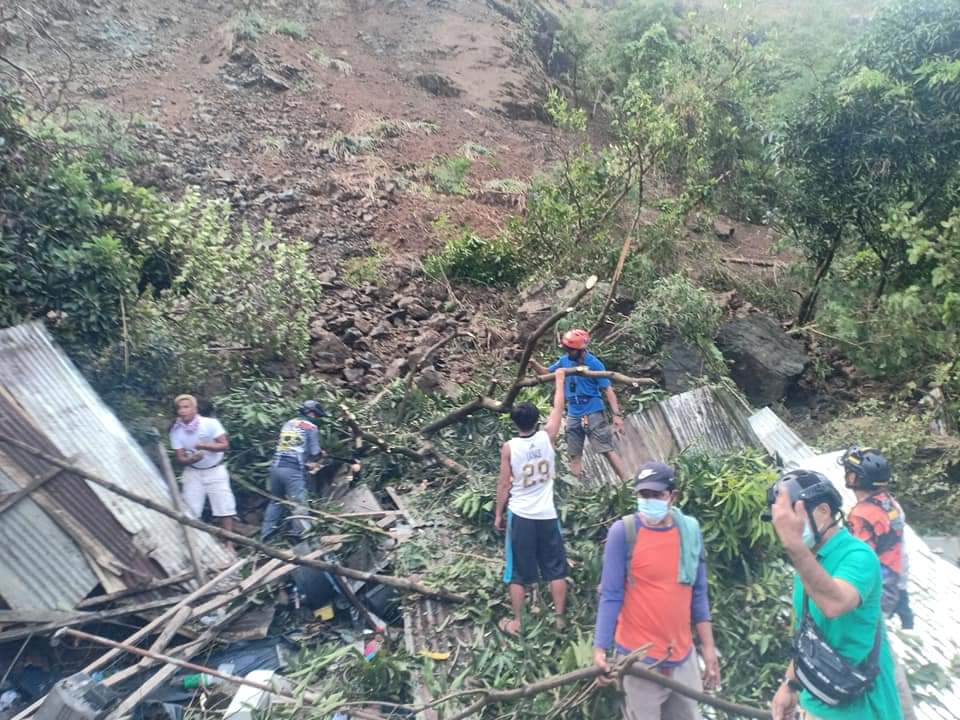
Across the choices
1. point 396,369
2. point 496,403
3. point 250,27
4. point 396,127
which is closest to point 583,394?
point 496,403

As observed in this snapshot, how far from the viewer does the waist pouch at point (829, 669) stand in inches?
107

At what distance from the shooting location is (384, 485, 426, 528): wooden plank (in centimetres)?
580

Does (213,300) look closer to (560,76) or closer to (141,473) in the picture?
(141,473)

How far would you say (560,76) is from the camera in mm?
19953

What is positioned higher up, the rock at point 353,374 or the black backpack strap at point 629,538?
the black backpack strap at point 629,538

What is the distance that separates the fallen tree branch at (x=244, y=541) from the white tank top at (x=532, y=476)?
35.8 inches

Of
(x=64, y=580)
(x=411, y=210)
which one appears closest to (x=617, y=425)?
(x=64, y=580)

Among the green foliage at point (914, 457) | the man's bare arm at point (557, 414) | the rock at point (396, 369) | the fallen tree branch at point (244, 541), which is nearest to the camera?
the fallen tree branch at point (244, 541)

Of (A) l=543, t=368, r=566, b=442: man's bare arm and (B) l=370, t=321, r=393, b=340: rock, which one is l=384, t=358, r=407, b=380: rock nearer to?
(B) l=370, t=321, r=393, b=340: rock

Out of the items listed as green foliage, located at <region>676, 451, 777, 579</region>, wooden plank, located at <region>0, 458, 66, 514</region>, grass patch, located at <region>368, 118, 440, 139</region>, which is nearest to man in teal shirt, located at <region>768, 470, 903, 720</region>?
green foliage, located at <region>676, 451, 777, 579</region>

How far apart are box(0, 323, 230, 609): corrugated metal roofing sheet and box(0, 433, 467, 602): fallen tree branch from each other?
1.88 feet

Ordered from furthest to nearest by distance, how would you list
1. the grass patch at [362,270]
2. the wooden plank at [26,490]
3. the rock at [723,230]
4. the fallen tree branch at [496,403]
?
the rock at [723,230] → the grass patch at [362,270] → the fallen tree branch at [496,403] → the wooden plank at [26,490]

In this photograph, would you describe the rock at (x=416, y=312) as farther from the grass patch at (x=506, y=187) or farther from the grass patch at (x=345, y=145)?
the grass patch at (x=345, y=145)

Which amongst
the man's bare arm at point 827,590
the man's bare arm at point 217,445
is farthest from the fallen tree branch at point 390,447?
the man's bare arm at point 827,590
